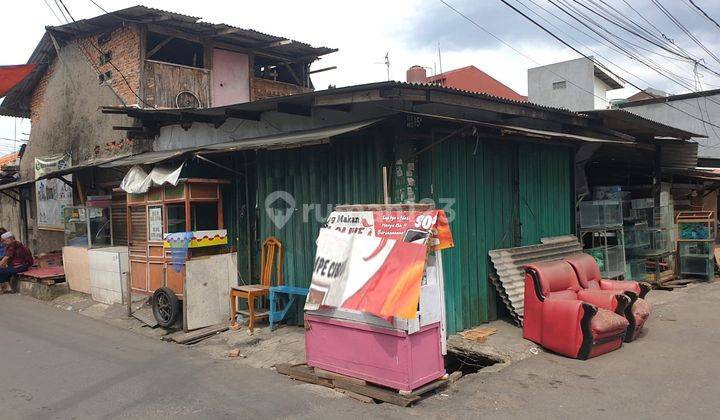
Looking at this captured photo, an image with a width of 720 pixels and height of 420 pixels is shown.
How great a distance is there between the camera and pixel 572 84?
26828 millimetres

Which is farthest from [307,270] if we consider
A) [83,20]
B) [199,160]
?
[83,20]

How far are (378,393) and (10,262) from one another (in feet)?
38.6

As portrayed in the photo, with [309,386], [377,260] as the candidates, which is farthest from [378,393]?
[377,260]

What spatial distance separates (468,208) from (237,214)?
4.01m

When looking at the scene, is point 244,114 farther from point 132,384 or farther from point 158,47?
point 158,47

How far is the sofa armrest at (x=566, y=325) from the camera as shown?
20.0ft

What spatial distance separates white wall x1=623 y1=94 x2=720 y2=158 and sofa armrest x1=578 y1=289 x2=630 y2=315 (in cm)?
1844

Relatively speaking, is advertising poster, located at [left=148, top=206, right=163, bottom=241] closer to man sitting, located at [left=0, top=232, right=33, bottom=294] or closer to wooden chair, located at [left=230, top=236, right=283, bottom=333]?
wooden chair, located at [left=230, top=236, right=283, bottom=333]

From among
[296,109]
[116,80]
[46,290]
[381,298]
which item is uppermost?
[116,80]

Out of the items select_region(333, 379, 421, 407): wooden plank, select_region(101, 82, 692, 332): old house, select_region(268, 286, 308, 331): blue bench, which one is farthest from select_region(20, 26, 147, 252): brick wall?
select_region(333, 379, 421, 407): wooden plank

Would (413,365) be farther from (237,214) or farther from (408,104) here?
(237,214)

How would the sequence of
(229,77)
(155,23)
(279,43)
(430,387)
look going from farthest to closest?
(279,43)
(229,77)
(155,23)
(430,387)

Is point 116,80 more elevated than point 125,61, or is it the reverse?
point 125,61

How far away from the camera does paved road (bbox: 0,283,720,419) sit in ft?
15.8
